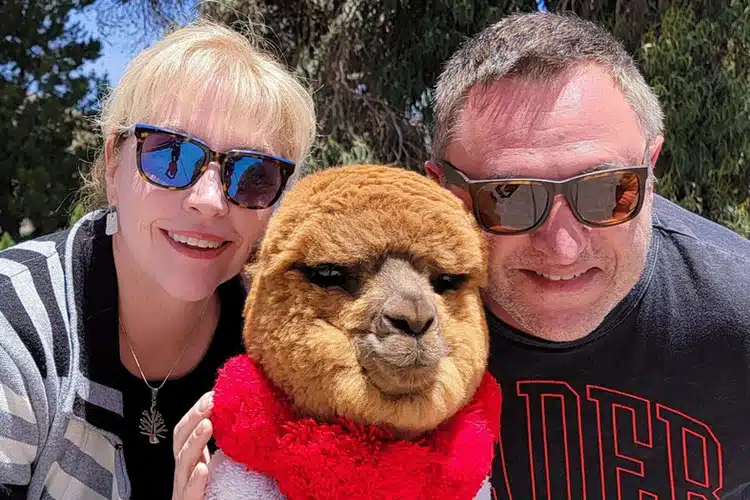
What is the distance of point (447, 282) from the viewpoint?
1.28 meters

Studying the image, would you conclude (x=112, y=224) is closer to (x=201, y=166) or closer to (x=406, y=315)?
(x=201, y=166)

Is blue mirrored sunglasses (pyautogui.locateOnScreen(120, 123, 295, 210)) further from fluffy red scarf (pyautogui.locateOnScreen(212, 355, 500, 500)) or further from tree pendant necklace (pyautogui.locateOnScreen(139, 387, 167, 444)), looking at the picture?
tree pendant necklace (pyautogui.locateOnScreen(139, 387, 167, 444))

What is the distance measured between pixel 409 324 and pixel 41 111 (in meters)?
13.9

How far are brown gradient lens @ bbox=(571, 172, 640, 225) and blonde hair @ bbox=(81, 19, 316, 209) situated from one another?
79 cm

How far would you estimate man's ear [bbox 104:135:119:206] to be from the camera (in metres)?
1.95

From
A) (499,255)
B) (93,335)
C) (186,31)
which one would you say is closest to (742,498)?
(499,255)

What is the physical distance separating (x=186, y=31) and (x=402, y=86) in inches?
199

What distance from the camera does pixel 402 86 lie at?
688cm

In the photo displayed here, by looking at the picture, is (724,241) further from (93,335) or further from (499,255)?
(93,335)

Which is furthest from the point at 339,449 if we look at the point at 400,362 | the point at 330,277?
the point at 330,277

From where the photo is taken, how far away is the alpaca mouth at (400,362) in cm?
113

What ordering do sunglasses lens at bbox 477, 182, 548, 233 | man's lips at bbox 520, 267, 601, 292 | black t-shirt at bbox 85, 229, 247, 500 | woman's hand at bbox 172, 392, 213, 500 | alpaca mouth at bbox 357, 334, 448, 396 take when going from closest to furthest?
alpaca mouth at bbox 357, 334, 448, 396 → woman's hand at bbox 172, 392, 213, 500 → sunglasses lens at bbox 477, 182, 548, 233 → man's lips at bbox 520, 267, 601, 292 → black t-shirt at bbox 85, 229, 247, 500

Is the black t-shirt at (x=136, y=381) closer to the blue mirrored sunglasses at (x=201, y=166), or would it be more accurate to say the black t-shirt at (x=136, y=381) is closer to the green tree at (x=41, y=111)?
the blue mirrored sunglasses at (x=201, y=166)

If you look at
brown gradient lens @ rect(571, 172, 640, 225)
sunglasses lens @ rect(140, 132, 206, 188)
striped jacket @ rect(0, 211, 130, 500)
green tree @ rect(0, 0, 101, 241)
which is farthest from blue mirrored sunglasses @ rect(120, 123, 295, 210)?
green tree @ rect(0, 0, 101, 241)
